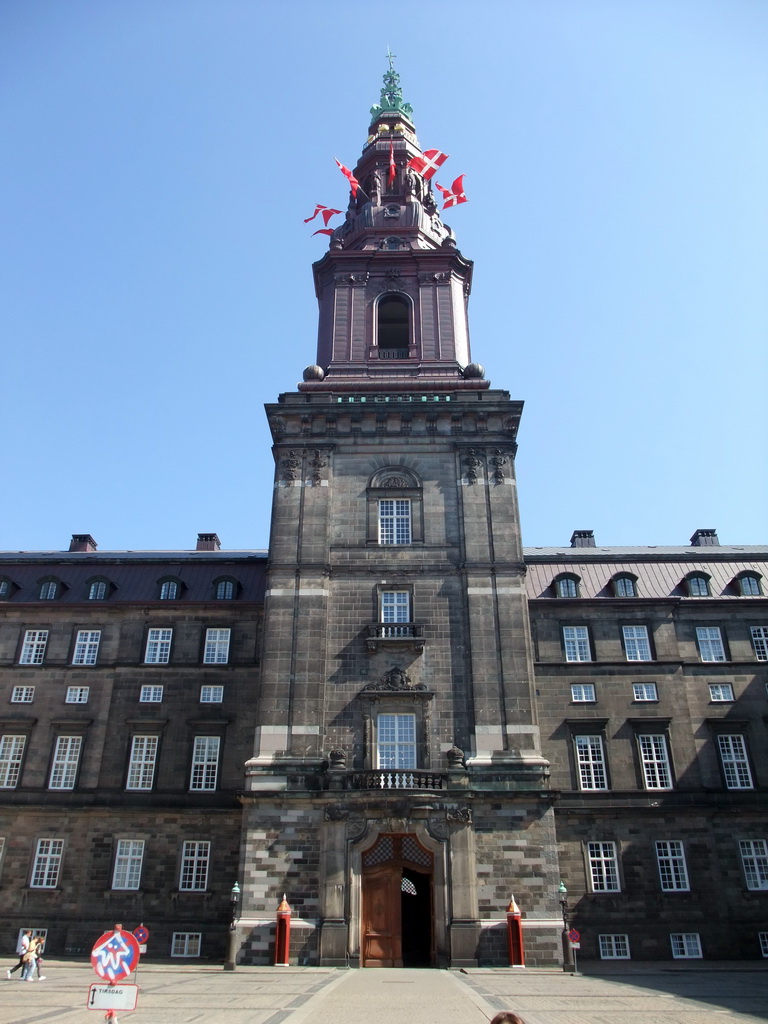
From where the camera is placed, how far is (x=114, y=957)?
1148cm

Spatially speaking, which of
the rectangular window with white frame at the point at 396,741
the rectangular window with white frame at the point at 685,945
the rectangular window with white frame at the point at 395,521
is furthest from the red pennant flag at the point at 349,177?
the rectangular window with white frame at the point at 685,945

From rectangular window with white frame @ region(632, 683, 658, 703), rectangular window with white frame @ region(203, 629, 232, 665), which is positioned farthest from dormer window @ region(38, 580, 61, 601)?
rectangular window with white frame @ region(632, 683, 658, 703)

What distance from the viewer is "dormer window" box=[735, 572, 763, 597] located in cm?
4297

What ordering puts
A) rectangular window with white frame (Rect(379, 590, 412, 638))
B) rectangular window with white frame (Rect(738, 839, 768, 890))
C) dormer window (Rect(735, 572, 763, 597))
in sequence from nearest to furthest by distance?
rectangular window with white frame (Rect(379, 590, 412, 638)), rectangular window with white frame (Rect(738, 839, 768, 890)), dormer window (Rect(735, 572, 763, 597))

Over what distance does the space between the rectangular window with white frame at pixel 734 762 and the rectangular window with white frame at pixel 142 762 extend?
27.3m

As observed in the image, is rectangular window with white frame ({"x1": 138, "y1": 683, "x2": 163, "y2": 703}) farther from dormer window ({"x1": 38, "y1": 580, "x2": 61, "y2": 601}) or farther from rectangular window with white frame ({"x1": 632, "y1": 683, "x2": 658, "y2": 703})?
rectangular window with white frame ({"x1": 632, "y1": 683, "x2": 658, "y2": 703})

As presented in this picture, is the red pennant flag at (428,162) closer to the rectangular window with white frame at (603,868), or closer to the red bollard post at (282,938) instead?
the rectangular window with white frame at (603,868)

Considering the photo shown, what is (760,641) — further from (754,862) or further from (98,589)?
(98,589)

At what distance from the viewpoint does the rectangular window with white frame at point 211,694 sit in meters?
40.1

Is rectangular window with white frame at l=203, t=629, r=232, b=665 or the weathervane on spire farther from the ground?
the weathervane on spire

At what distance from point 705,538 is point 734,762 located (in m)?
15.9

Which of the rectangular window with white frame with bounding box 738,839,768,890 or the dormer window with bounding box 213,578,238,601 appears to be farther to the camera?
the dormer window with bounding box 213,578,238,601

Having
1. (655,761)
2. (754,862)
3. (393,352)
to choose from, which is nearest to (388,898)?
(655,761)

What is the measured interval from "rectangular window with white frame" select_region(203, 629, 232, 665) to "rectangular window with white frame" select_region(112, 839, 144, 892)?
8980 millimetres
